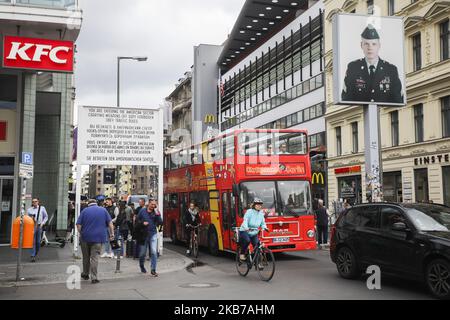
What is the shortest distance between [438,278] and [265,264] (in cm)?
381

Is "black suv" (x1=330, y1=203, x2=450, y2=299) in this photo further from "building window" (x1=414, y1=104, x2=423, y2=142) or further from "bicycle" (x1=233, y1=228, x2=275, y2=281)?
"building window" (x1=414, y1=104, x2=423, y2=142)

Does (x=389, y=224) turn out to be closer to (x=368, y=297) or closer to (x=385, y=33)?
(x=368, y=297)

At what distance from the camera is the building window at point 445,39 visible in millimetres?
26938

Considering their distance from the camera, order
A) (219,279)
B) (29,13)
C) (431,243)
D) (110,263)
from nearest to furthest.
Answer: (431,243), (219,279), (110,263), (29,13)

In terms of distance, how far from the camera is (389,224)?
10.3m

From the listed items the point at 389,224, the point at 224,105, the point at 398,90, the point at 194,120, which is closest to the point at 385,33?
the point at 398,90

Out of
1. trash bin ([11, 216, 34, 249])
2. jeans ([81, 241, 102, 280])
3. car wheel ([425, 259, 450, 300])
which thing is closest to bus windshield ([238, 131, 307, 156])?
jeans ([81, 241, 102, 280])

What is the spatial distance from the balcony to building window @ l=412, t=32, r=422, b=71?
20.3m

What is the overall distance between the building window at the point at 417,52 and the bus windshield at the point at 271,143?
656 inches

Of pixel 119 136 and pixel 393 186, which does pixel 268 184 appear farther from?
pixel 393 186

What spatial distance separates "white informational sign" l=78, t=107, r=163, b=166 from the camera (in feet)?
54.0

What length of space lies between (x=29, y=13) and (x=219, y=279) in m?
10.3

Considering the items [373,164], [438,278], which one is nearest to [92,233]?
[438,278]
